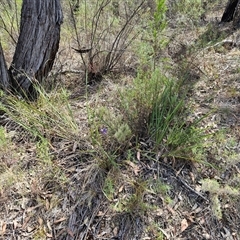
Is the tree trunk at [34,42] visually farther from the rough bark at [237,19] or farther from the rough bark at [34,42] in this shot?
the rough bark at [237,19]

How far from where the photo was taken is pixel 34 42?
2.08 metres

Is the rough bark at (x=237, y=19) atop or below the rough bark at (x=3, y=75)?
atop

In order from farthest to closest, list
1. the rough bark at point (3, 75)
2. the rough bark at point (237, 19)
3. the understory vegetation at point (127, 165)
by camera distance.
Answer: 1. the rough bark at point (237, 19)
2. the rough bark at point (3, 75)
3. the understory vegetation at point (127, 165)

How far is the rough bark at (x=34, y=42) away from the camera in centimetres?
198

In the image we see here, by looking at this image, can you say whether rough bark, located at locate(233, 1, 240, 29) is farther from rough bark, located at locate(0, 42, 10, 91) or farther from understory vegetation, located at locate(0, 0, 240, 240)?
rough bark, located at locate(0, 42, 10, 91)

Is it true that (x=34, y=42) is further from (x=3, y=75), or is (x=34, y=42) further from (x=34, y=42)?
(x=3, y=75)

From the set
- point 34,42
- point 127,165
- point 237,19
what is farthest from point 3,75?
point 237,19

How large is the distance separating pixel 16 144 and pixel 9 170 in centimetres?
28

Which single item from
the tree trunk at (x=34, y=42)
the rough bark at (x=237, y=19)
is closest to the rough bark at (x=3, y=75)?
the tree trunk at (x=34, y=42)

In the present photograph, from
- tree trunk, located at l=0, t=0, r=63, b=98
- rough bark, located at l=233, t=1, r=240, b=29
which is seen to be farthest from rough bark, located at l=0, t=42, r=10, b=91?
rough bark, located at l=233, t=1, r=240, b=29

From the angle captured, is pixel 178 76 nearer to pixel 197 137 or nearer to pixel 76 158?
pixel 197 137

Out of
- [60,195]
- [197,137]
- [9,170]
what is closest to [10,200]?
[9,170]

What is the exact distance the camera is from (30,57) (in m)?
2.12

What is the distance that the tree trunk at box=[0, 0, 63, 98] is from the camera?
1.98m
